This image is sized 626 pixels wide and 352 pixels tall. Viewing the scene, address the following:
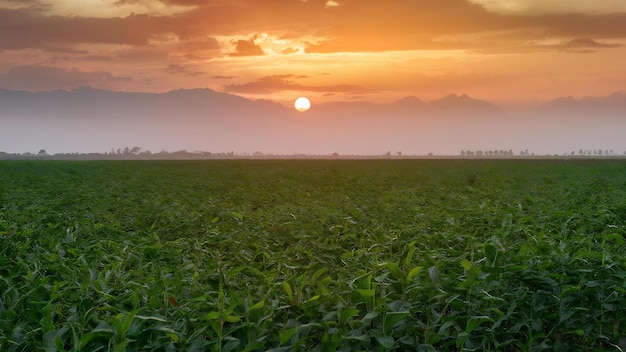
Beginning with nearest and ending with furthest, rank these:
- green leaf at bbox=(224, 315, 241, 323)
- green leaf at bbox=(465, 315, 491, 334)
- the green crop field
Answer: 1. green leaf at bbox=(224, 315, 241, 323)
2. the green crop field
3. green leaf at bbox=(465, 315, 491, 334)

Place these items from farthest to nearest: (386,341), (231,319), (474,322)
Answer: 1. (474,322)
2. (386,341)
3. (231,319)

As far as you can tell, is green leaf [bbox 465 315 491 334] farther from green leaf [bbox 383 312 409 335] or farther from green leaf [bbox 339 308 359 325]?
green leaf [bbox 339 308 359 325]

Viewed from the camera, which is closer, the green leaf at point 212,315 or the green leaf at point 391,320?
the green leaf at point 212,315

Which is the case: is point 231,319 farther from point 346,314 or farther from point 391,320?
point 391,320

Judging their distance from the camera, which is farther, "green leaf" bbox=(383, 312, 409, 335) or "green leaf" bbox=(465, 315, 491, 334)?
"green leaf" bbox=(465, 315, 491, 334)

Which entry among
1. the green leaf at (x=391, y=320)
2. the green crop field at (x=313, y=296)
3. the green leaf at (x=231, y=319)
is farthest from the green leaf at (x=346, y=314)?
the green leaf at (x=231, y=319)

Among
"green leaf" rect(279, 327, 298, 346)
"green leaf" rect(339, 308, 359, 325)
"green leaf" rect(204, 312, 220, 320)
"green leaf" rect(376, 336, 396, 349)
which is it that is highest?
Result: "green leaf" rect(204, 312, 220, 320)

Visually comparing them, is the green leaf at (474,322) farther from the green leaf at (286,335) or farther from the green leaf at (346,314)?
the green leaf at (286,335)

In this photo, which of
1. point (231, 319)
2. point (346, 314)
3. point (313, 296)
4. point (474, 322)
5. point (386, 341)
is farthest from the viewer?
point (313, 296)

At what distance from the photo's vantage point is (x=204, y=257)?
8523mm

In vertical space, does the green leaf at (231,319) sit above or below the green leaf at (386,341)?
above

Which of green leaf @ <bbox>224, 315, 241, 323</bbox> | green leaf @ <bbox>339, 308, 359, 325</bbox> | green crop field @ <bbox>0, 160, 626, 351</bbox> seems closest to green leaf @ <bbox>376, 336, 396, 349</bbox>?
green crop field @ <bbox>0, 160, 626, 351</bbox>

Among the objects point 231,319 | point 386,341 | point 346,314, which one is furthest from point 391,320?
point 231,319

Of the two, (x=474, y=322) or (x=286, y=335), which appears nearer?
(x=286, y=335)
